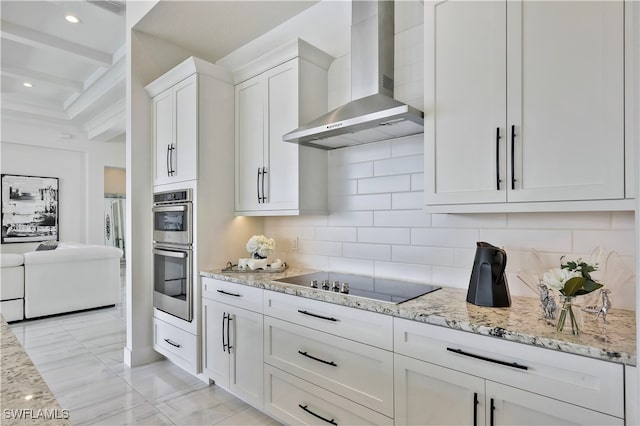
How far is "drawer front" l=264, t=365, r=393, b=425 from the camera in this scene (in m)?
1.76

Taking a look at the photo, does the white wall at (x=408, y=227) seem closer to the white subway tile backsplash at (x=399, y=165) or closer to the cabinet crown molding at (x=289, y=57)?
the white subway tile backsplash at (x=399, y=165)

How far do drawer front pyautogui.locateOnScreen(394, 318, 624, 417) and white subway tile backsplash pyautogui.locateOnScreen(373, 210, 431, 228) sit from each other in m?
0.79

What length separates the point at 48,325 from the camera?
4355mm

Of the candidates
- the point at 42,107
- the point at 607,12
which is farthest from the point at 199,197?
the point at 42,107

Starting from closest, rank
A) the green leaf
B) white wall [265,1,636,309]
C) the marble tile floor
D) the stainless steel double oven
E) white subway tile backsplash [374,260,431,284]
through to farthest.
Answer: the green leaf, white wall [265,1,636,309], white subway tile backsplash [374,260,431,284], the marble tile floor, the stainless steel double oven

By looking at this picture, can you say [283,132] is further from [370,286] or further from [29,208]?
[29,208]

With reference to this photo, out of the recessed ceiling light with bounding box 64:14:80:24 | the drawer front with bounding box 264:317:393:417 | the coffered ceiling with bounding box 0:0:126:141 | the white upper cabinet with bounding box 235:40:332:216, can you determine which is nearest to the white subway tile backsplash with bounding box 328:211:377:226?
the white upper cabinet with bounding box 235:40:332:216

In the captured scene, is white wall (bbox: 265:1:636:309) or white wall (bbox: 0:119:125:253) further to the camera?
white wall (bbox: 0:119:125:253)

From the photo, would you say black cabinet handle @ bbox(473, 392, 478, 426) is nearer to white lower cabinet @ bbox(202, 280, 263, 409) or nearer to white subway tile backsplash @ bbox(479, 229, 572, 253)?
white subway tile backsplash @ bbox(479, 229, 572, 253)

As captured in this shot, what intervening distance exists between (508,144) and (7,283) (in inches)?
218

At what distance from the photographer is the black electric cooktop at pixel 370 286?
1858mm

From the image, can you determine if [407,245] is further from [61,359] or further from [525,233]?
[61,359]

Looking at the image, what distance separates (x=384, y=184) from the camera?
7.86ft

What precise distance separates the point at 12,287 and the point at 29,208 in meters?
3.23
